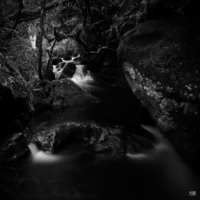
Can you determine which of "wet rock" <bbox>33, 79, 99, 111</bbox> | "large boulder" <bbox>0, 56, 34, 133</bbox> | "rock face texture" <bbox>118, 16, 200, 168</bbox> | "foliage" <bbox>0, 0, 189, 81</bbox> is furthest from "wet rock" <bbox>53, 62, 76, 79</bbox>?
"rock face texture" <bbox>118, 16, 200, 168</bbox>

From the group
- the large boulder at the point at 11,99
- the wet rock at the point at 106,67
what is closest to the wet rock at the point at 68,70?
the wet rock at the point at 106,67

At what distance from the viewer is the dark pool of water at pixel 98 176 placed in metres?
3.82

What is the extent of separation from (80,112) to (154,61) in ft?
12.0

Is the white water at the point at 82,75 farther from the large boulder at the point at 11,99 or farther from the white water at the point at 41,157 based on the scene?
the white water at the point at 41,157

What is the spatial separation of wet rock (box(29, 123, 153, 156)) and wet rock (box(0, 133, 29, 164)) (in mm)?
370

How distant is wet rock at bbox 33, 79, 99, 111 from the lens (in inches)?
300

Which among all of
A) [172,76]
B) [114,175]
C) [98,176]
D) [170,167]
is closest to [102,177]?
[98,176]

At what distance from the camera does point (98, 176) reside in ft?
14.0

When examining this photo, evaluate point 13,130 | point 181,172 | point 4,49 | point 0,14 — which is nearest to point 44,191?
point 13,130

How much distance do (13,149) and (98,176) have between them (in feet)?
6.48

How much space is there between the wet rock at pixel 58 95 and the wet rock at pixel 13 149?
110 inches

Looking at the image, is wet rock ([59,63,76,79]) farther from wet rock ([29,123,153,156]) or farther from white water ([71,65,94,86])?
wet rock ([29,123,153,156])

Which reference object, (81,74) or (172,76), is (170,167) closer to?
(172,76)

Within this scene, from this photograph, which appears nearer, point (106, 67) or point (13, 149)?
point (13, 149)
